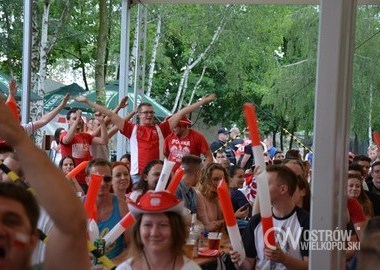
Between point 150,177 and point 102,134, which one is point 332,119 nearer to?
point 150,177

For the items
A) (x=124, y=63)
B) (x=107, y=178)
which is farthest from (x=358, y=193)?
(x=124, y=63)

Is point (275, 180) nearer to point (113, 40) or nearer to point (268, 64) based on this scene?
point (113, 40)

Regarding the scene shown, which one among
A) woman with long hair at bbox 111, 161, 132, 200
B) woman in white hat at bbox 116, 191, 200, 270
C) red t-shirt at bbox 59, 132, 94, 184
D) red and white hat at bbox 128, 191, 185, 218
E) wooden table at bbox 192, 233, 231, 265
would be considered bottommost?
wooden table at bbox 192, 233, 231, 265

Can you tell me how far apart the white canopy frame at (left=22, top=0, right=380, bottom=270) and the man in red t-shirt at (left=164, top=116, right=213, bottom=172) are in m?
5.68

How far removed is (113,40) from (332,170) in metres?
28.1

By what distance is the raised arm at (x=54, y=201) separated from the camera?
1784 mm

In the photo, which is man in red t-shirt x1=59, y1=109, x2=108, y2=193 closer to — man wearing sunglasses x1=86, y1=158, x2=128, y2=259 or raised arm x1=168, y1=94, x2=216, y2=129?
raised arm x1=168, y1=94, x2=216, y2=129

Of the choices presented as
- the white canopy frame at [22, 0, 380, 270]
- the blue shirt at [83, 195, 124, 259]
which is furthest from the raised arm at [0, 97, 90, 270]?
the blue shirt at [83, 195, 124, 259]

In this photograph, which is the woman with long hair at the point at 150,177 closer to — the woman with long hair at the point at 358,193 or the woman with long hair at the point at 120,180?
the woman with long hair at the point at 120,180

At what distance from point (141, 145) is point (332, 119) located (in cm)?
611

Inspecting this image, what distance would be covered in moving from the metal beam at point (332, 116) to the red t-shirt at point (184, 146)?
18.4 feet

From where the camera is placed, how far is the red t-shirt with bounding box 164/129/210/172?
10.3 metres

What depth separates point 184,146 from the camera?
10383 mm

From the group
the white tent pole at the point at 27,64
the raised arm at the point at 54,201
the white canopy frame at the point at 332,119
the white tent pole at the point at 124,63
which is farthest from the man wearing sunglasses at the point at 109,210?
the white tent pole at the point at 124,63
